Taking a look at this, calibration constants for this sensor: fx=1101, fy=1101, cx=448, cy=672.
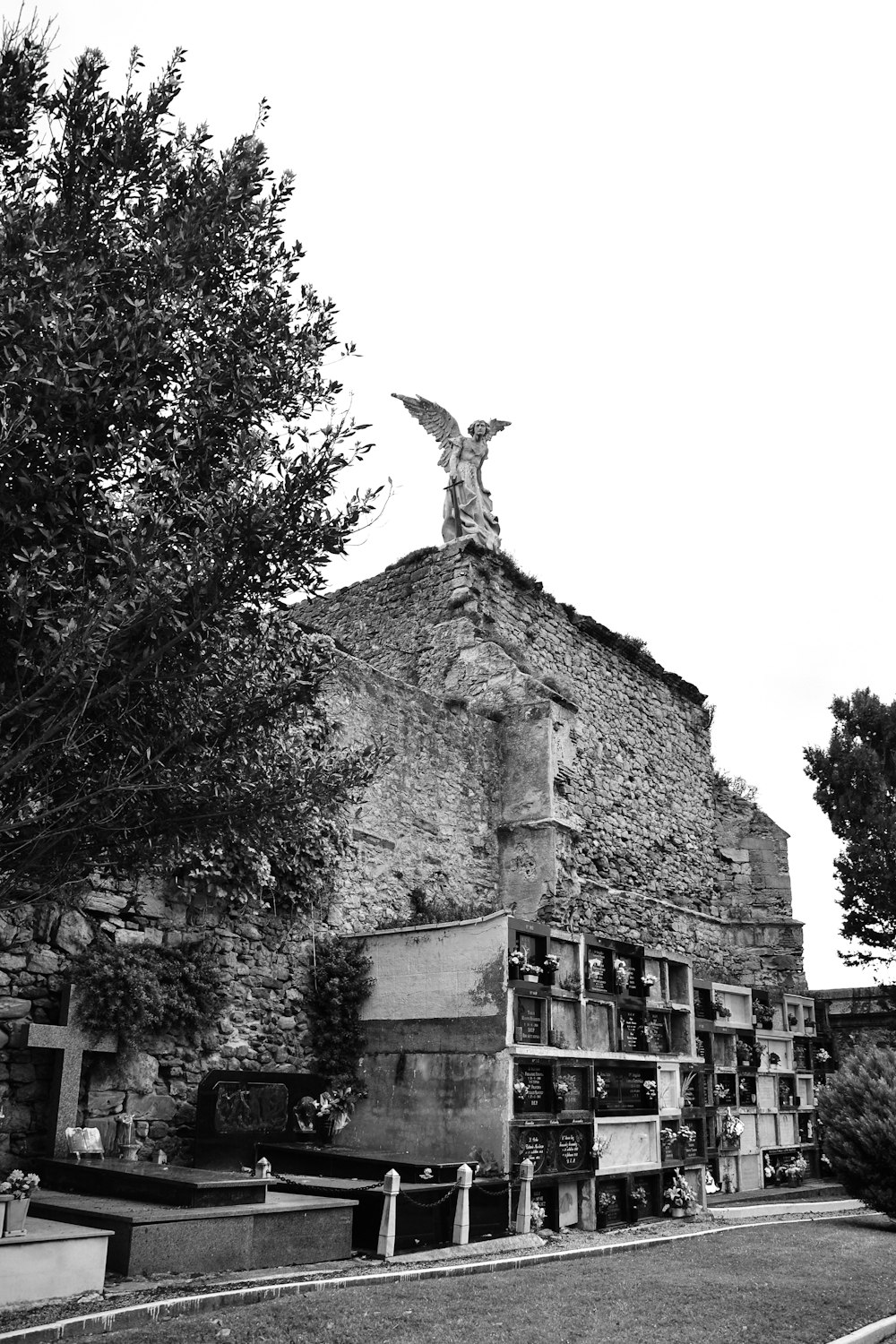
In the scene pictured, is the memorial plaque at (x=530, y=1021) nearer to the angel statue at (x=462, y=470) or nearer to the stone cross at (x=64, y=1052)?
the stone cross at (x=64, y=1052)

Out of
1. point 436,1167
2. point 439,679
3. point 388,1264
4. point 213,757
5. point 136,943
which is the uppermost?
point 439,679

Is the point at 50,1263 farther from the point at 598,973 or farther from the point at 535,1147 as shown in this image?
the point at 598,973

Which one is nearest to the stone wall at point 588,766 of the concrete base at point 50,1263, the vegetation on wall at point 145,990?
the vegetation on wall at point 145,990

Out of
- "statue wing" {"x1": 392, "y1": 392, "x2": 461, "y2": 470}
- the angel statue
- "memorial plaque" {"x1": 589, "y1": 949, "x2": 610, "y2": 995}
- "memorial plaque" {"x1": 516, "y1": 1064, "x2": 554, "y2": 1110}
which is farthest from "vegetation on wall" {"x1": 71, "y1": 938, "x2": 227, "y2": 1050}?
"statue wing" {"x1": 392, "y1": 392, "x2": 461, "y2": 470}

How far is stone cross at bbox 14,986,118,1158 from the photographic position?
29.1 ft

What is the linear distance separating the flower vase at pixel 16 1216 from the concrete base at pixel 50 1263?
6 cm

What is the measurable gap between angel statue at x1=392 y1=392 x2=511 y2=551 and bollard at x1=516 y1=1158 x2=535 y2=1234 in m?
9.54

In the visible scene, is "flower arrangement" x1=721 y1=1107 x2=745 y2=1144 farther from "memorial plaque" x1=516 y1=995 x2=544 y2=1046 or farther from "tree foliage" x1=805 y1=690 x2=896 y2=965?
"tree foliage" x1=805 y1=690 x2=896 y2=965

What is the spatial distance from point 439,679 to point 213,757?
10.4 m

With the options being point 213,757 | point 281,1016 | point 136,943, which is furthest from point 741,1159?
point 213,757

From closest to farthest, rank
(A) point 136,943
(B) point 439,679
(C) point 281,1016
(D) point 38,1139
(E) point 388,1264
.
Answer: (E) point 388,1264 → (D) point 38,1139 → (A) point 136,943 → (C) point 281,1016 → (B) point 439,679

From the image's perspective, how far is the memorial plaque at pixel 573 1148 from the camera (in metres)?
10.3

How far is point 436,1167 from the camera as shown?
9070 millimetres

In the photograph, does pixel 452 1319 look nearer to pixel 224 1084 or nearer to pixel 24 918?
pixel 224 1084
